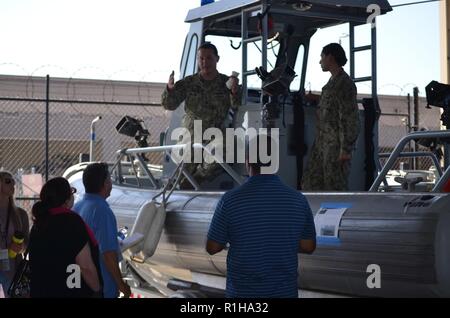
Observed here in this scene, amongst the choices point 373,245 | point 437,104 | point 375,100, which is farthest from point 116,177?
point 373,245

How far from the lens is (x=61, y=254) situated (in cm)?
546

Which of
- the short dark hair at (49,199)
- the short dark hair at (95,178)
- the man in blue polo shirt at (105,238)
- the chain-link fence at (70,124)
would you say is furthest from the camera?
the chain-link fence at (70,124)

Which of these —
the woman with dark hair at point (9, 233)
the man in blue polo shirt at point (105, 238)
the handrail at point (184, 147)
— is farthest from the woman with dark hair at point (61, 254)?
the handrail at point (184, 147)

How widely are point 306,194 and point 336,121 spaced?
1.25 metres

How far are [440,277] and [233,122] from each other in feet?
11.4

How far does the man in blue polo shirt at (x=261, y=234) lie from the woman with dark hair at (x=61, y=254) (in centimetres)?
74

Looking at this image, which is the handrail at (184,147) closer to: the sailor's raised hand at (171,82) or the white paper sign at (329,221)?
the sailor's raised hand at (171,82)

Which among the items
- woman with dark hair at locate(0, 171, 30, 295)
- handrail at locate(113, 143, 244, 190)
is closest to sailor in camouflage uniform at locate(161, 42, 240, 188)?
handrail at locate(113, 143, 244, 190)

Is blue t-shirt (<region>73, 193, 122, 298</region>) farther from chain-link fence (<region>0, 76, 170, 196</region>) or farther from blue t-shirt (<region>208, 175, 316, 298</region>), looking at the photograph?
chain-link fence (<region>0, 76, 170, 196</region>)

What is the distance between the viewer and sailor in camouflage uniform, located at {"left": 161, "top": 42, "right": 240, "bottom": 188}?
8.84m

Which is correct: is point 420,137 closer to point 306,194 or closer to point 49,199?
point 306,194

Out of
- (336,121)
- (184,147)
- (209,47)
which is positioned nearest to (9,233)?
(184,147)

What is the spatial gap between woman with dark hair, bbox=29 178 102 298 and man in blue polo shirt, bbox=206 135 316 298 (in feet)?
2.43

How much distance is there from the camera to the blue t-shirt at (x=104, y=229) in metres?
6.18
